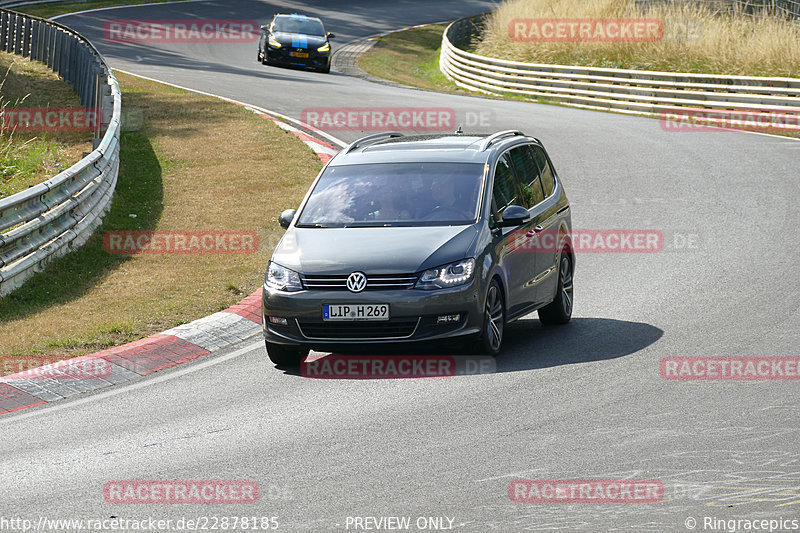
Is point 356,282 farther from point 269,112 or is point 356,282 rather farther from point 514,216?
point 269,112

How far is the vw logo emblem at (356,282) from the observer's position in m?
9.45

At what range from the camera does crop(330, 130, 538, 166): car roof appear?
1102 cm

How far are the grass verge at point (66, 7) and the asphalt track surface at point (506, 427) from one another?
40.0 metres

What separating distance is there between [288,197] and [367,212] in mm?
7652

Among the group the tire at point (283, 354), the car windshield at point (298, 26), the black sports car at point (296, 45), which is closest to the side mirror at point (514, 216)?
the tire at point (283, 354)

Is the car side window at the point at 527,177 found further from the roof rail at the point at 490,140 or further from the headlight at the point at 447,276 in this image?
the headlight at the point at 447,276

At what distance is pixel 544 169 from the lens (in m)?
12.2

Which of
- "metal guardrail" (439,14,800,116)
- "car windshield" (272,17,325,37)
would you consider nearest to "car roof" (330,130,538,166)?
"metal guardrail" (439,14,800,116)

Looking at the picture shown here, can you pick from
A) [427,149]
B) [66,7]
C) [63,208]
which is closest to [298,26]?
[66,7]

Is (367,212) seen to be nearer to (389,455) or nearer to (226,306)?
(226,306)

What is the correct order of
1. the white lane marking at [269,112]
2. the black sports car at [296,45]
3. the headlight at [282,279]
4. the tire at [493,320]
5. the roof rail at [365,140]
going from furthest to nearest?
the black sports car at [296,45], the white lane marking at [269,112], the roof rail at [365,140], the tire at [493,320], the headlight at [282,279]

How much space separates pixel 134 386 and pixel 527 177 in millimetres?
4245

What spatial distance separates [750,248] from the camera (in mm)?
15055

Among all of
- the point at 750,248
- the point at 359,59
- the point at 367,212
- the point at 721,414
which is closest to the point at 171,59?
the point at 359,59
